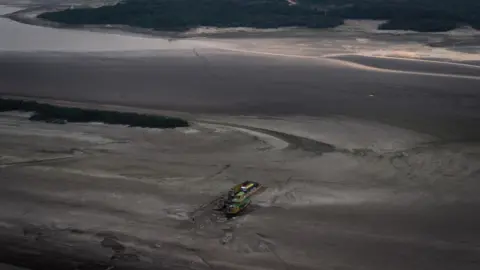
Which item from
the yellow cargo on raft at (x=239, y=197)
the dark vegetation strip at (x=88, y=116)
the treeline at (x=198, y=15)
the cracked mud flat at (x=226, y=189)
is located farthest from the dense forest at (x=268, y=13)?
the yellow cargo on raft at (x=239, y=197)

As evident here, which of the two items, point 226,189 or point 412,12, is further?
point 412,12

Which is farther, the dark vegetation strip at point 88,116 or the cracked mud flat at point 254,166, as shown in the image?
the dark vegetation strip at point 88,116

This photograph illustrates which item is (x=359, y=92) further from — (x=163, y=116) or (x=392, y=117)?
(x=163, y=116)

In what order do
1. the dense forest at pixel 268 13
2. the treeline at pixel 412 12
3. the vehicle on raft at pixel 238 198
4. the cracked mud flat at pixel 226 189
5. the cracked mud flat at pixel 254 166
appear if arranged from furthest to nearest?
the dense forest at pixel 268 13 < the treeline at pixel 412 12 < the vehicle on raft at pixel 238 198 < the cracked mud flat at pixel 254 166 < the cracked mud flat at pixel 226 189

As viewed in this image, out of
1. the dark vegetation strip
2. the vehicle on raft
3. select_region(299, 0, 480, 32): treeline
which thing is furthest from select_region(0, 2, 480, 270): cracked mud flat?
select_region(299, 0, 480, 32): treeline

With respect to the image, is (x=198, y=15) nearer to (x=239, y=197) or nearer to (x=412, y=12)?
(x=412, y=12)

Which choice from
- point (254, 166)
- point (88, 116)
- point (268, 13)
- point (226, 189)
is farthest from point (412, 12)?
point (226, 189)

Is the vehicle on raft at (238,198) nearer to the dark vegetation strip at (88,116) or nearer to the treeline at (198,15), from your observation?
the dark vegetation strip at (88,116)
